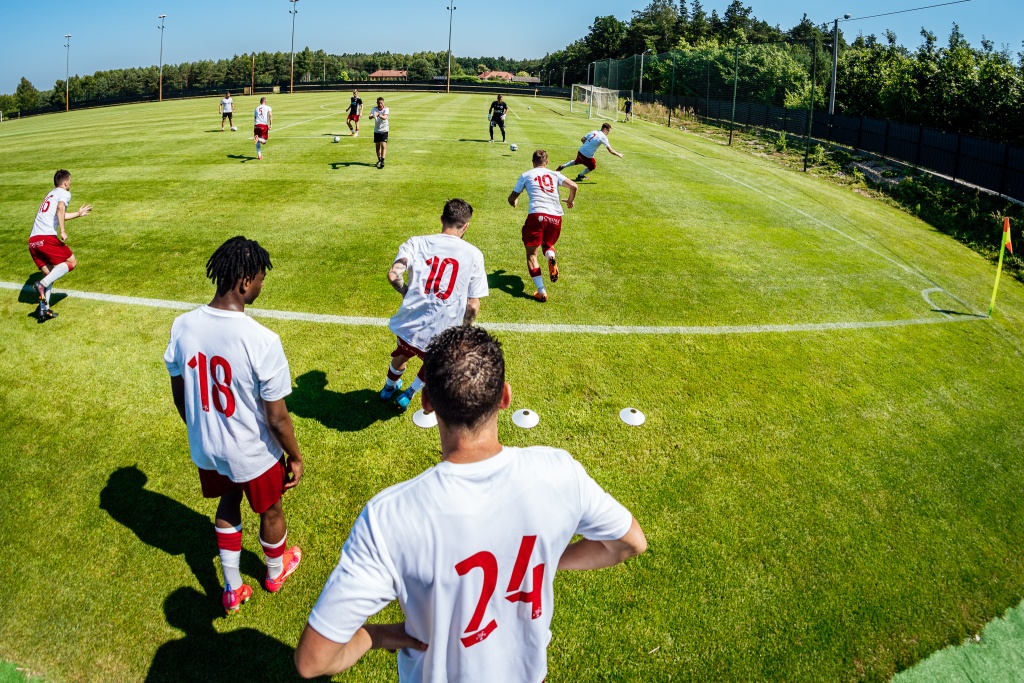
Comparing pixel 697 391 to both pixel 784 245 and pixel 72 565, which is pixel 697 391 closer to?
pixel 72 565

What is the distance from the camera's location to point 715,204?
16109 millimetres

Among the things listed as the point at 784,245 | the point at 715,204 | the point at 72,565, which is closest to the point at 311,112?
the point at 715,204

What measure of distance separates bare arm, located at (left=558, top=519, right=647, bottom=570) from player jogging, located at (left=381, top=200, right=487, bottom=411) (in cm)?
362

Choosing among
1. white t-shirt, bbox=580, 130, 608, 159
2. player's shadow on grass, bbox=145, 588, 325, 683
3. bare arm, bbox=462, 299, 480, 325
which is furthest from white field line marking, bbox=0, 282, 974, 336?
white t-shirt, bbox=580, 130, 608, 159

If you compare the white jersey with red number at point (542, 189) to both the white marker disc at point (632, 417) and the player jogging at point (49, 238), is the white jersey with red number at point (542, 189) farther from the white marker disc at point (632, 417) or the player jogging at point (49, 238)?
the player jogging at point (49, 238)

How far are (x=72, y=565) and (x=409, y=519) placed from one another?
411cm

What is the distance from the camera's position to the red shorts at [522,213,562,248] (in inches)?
384

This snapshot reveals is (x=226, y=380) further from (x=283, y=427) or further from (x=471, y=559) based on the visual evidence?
(x=471, y=559)

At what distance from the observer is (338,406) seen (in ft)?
21.8

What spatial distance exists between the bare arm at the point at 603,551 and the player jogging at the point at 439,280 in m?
3.62

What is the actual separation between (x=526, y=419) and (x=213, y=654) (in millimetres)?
3505

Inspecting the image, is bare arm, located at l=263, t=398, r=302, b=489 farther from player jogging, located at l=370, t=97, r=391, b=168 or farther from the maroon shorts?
player jogging, located at l=370, t=97, r=391, b=168

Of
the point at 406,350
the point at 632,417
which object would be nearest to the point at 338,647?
the point at 406,350

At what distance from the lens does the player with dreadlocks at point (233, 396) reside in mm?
3617
